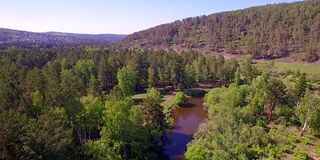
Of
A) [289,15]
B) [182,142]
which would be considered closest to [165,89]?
[182,142]

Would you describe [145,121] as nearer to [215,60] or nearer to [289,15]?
[215,60]

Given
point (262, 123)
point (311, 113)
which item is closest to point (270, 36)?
point (262, 123)

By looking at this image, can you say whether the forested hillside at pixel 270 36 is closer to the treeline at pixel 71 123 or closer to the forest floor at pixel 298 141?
the forest floor at pixel 298 141

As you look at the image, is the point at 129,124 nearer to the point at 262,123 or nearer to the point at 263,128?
the point at 263,128

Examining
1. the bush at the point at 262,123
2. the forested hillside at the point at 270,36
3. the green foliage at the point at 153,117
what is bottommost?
the bush at the point at 262,123

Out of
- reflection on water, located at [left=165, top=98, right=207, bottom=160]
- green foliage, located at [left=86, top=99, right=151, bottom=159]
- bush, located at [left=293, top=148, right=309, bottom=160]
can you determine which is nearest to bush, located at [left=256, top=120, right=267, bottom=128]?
bush, located at [left=293, top=148, right=309, bottom=160]

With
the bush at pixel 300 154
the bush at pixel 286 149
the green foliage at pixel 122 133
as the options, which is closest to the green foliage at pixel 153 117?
the green foliage at pixel 122 133

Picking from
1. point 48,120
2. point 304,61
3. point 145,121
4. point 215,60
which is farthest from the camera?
point 304,61

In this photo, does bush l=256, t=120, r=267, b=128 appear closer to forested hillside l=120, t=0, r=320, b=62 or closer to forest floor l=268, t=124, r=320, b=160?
forest floor l=268, t=124, r=320, b=160
